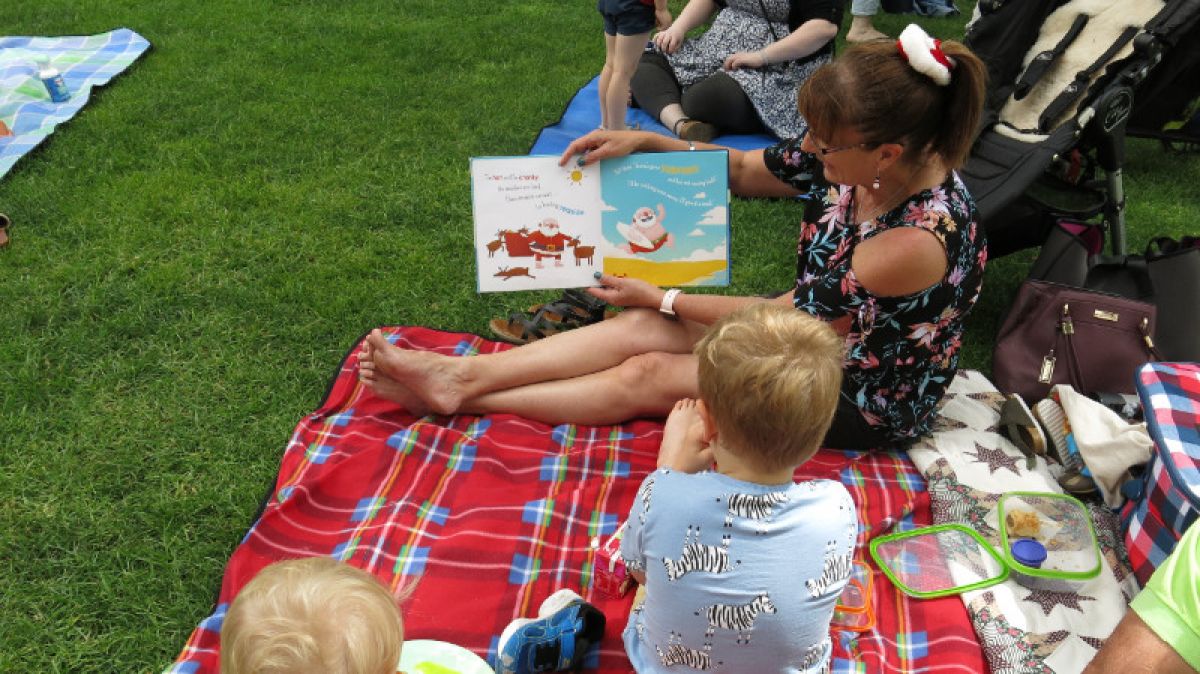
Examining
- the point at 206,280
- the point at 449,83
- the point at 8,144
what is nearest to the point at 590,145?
the point at 206,280

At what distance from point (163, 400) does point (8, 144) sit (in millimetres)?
2755

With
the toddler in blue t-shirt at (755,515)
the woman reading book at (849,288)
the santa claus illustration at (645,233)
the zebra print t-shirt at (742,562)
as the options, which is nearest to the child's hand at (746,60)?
the woman reading book at (849,288)

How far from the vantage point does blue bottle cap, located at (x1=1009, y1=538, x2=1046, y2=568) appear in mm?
2600

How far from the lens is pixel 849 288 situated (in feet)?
8.57

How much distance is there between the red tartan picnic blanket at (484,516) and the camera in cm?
245

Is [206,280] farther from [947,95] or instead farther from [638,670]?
[947,95]

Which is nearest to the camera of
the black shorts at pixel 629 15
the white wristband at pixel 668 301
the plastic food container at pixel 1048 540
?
the plastic food container at pixel 1048 540

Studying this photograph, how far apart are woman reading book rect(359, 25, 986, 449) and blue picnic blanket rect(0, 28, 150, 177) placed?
3435 mm

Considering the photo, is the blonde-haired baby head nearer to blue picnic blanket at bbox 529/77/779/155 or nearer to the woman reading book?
the woman reading book

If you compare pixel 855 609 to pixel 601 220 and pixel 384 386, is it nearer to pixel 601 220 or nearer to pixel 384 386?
pixel 601 220

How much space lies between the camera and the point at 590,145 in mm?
3109

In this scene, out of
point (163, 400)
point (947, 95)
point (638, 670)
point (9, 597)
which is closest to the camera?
point (638, 670)

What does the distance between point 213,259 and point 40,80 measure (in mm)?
2521

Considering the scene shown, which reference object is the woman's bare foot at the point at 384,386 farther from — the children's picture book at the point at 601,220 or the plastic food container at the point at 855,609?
the plastic food container at the point at 855,609
